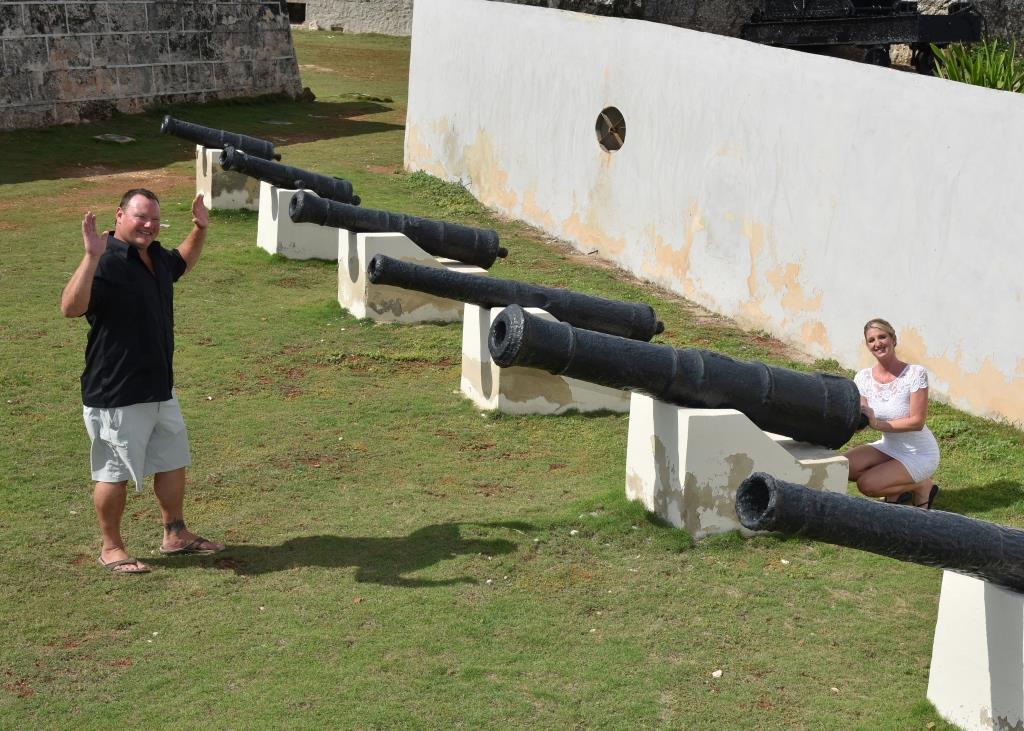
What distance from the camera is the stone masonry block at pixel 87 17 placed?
20.4 meters

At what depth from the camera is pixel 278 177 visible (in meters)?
13.0

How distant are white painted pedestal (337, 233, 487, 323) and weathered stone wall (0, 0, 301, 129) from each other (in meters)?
11.1

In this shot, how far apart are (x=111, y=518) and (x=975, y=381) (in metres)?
5.71

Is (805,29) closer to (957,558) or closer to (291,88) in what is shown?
(291,88)


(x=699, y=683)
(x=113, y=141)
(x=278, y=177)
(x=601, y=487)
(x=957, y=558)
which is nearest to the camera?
(x=957, y=558)

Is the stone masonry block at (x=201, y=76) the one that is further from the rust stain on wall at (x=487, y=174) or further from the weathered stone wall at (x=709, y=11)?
the rust stain on wall at (x=487, y=174)

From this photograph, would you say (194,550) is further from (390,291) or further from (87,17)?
(87,17)

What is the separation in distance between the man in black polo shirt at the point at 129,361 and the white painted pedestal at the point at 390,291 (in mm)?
4770

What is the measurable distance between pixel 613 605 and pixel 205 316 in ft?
20.2

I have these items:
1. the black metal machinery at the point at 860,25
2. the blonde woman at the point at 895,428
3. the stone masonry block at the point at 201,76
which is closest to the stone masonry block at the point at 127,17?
the stone masonry block at the point at 201,76

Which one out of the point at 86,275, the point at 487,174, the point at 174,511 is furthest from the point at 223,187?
the point at 86,275

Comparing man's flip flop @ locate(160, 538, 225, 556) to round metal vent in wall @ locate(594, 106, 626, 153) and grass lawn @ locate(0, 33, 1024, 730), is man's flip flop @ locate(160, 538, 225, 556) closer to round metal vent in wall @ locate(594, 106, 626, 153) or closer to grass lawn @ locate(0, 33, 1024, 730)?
grass lawn @ locate(0, 33, 1024, 730)

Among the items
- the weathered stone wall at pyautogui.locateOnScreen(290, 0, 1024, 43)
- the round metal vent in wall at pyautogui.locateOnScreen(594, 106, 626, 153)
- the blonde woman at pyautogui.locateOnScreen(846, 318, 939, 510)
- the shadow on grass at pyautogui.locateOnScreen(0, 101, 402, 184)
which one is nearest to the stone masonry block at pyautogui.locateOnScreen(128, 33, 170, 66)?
the shadow on grass at pyautogui.locateOnScreen(0, 101, 402, 184)

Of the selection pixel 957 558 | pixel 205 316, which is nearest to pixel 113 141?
pixel 205 316
